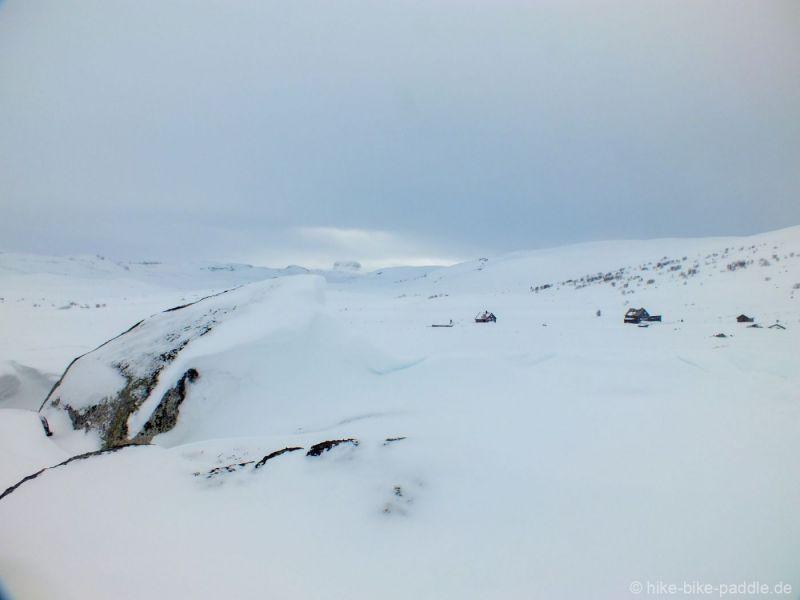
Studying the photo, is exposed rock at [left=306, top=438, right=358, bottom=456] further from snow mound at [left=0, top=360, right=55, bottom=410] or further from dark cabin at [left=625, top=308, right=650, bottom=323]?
dark cabin at [left=625, top=308, right=650, bottom=323]

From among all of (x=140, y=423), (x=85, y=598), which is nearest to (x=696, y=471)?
(x=85, y=598)

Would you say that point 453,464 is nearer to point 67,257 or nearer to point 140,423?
point 140,423

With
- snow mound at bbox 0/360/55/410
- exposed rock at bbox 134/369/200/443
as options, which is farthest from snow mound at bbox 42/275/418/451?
→ snow mound at bbox 0/360/55/410

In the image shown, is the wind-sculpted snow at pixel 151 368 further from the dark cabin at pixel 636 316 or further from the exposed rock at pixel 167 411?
the dark cabin at pixel 636 316

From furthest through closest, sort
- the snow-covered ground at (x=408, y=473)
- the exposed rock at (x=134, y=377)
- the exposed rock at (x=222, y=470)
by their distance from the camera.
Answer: the exposed rock at (x=134, y=377), the exposed rock at (x=222, y=470), the snow-covered ground at (x=408, y=473)

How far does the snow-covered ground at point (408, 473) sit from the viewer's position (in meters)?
1.64

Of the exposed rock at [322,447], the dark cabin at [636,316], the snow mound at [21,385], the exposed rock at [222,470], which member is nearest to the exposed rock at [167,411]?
the exposed rock at [222,470]

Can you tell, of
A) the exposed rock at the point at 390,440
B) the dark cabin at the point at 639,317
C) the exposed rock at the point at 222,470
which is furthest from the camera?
the dark cabin at the point at 639,317

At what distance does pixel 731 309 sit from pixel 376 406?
9367 mm

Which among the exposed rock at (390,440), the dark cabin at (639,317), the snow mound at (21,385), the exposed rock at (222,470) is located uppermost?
the dark cabin at (639,317)

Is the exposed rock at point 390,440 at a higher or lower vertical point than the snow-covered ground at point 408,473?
higher

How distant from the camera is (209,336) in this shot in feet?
17.4

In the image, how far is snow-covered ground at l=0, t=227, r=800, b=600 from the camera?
1.64 m

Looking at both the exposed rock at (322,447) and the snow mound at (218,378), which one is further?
the snow mound at (218,378)
